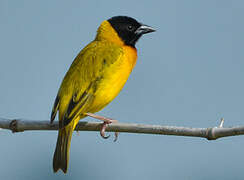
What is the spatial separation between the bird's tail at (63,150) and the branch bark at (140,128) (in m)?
0.11

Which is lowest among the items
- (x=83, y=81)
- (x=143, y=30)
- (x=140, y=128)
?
(x=140, y=128)

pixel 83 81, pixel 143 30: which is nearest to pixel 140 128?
pixel 83 81

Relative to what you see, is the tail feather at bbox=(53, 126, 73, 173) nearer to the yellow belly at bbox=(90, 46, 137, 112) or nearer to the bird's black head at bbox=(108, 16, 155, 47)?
the yellow belly at bbox=(90, 46, 137, 112)

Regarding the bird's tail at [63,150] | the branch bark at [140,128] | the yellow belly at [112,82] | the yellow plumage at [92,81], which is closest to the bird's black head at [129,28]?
the yellow plumage at [92,81]

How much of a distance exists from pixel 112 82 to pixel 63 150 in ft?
2.91

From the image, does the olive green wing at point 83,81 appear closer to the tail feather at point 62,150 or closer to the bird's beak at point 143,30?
the tail feather at point 62,150

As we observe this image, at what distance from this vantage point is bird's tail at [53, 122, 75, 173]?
4.50 meters

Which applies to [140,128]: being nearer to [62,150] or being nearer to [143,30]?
[62,150]

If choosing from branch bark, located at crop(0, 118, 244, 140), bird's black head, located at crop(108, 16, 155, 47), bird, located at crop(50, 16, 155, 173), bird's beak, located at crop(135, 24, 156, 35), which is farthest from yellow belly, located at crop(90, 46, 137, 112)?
bird's beak, located at crop(135, 24, 156, 35)

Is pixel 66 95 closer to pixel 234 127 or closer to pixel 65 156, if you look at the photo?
pixel 65 156

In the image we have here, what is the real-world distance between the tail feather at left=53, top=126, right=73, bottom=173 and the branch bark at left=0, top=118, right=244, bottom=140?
11 cm

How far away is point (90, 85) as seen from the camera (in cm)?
475

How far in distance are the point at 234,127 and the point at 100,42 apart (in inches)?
109

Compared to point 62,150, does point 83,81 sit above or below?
above
